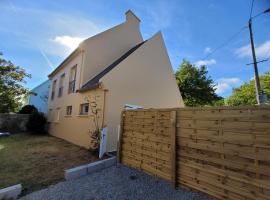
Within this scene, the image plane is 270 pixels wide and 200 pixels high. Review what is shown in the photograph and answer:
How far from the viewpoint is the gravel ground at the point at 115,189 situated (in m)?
3.67

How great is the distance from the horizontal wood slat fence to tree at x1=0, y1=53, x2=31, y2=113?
1785cm

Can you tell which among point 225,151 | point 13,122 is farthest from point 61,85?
point 225,151

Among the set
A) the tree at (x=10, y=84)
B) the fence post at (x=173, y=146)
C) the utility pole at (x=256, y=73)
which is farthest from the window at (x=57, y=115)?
the utility pole at (x=256, y=73)

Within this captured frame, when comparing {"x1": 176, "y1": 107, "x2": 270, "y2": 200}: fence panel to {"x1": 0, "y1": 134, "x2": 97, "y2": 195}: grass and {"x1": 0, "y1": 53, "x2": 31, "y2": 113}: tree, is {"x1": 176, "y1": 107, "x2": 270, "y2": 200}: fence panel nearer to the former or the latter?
{"x1": 0, "y1": 134, "x2": 97, "y2": 195}: grass

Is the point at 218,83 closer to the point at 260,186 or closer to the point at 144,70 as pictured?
the point at 144,70

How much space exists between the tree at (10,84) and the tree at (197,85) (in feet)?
58.6

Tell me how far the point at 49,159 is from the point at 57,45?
26.7ft

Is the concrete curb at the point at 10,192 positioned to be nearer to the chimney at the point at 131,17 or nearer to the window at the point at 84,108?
the window at the point at 84,108

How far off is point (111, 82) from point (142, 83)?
8.01 feet

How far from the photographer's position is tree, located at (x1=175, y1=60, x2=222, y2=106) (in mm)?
16828

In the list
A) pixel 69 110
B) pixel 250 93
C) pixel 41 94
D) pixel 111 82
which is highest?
pixel 250 93

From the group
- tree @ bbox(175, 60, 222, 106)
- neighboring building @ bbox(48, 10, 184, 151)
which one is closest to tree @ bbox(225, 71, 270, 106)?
tree @ bbox(175, 60, 222, 106)

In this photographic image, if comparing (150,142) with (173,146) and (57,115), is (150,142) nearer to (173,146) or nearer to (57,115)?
(173,146)

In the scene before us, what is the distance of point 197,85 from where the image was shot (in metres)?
17.0
